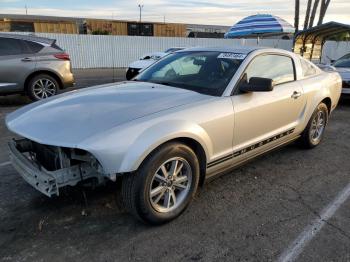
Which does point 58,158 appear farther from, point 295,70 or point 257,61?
point 295,70

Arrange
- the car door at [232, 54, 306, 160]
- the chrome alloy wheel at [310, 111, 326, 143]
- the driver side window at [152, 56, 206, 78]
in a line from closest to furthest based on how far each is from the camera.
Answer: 1. the car door at [232, 54, 306, 160]
2. the driver side window at [152, 56, 206, 78]
3. the chrome alloy wheel at [310, 111, 326, 143]

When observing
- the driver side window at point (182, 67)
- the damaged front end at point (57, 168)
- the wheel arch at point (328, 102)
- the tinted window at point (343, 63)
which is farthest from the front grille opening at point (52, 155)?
the tinted window at point (343, 63)

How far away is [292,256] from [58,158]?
2.10 m

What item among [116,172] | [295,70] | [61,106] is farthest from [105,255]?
[295,70]

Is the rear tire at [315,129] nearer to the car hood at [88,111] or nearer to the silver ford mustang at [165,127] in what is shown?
the silver ford mustang at [165,127]

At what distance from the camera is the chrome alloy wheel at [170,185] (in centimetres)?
315

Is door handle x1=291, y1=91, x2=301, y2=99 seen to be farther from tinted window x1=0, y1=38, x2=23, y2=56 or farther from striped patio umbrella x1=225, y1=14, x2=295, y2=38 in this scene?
striped patio umbrella x1=225, y1=14, x2=295, y2=38

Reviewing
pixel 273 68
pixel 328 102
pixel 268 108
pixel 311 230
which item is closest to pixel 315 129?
pixel 328 102

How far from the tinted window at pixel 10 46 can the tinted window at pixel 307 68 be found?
6538 millimetres

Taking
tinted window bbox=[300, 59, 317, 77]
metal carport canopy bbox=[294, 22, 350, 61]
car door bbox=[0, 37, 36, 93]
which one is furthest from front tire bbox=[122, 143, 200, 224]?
metal carport canopy bbox=[294, 22, 350, 61]

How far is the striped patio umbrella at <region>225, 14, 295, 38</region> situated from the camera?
15953 mm

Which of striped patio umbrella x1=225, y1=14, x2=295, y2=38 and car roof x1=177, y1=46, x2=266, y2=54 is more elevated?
striped patio umbrella x1=225, y1=14, x2=295, y2=38

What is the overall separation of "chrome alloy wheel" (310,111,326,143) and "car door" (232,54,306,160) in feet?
2.14

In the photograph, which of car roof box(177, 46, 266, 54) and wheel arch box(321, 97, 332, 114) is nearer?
car roof box(177, 46, 266, 54)
